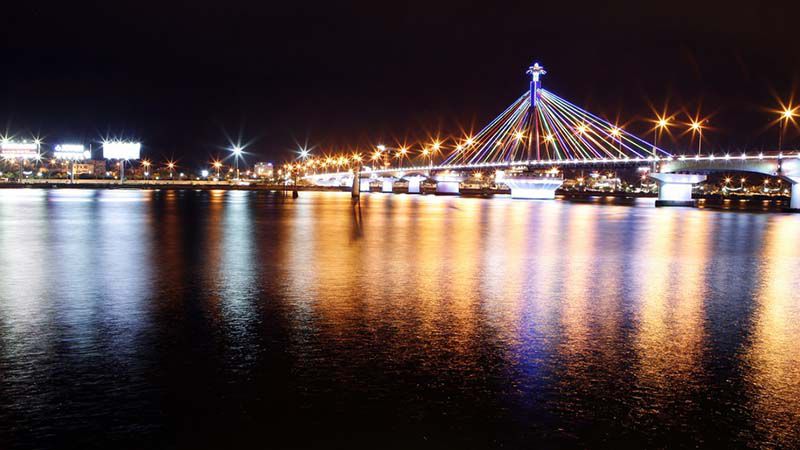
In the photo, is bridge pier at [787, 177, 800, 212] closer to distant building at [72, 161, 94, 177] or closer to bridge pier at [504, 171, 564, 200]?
bridge pier at [504, 171, 564, 200]

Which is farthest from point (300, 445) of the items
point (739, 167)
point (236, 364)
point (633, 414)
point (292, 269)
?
point (739, 167)

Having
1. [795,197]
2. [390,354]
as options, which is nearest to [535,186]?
[795,197]

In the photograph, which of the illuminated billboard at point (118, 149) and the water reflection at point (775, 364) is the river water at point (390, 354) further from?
the illuminated billboard at point (118, 149)

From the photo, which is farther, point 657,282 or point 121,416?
point 657,282

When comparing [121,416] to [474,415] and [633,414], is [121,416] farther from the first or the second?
[633,414]

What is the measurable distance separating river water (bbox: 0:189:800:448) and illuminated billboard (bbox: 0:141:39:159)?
97653 millimetres

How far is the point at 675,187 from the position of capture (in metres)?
71.8

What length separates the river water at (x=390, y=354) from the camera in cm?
518

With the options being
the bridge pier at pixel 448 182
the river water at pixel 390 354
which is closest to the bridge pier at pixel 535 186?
the bridge pier at pixel 448 182

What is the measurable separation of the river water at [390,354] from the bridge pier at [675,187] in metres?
59.1

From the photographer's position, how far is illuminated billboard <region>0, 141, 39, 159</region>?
10012 centimetres

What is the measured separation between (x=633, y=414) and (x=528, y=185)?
9334cm

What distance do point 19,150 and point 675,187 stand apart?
90036 mm

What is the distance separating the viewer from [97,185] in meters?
119
